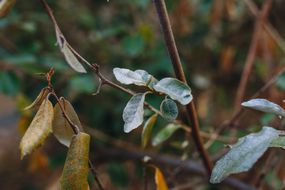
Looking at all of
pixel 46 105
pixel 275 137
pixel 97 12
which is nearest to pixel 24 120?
pixel 97 12

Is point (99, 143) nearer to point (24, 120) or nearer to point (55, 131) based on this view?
point (24, 120)

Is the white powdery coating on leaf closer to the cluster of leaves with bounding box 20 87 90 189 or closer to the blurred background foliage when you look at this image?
the cluster of leaves with bounding box 20 87 90 189

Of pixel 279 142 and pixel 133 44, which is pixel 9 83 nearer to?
pixel 133 44

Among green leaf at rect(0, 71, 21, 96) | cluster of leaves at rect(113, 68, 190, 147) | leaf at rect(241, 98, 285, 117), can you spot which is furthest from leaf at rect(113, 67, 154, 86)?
green leaf at rect(0, 71, 21, 96)

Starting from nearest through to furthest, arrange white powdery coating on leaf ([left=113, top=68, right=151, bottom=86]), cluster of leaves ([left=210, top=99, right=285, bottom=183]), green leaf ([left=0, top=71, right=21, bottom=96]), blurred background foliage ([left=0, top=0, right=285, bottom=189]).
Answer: cluster of leaves ([left=210, top=99, right=285, bottom=183]) → white powdery coating on leaf ([left=113, top=68, right=151, bottom=86]) → green leaf ([left=0, top=71, right=21, bottom=96]) → blurred background foliage ([left=0, top=0, right=285, bottom=189])

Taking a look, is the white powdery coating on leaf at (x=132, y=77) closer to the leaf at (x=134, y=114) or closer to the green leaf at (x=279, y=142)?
the leaf at (x=134, y=114)

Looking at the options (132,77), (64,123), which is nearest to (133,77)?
(132,77)

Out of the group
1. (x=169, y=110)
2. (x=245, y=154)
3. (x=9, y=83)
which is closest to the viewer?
(x=245, y=154)
